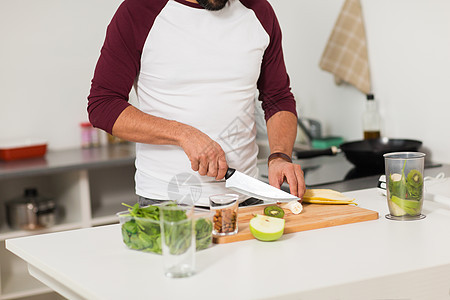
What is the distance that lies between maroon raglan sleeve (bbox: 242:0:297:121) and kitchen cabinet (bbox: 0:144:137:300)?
3.40 feet

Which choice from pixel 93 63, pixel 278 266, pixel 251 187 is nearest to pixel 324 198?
pixel 251 187

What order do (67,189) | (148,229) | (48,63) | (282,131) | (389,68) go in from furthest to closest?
(48,63) < (67,189) < (389,68) < (282,131) < (148,229)

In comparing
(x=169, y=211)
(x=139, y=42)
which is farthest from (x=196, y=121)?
(x=169, y=211)

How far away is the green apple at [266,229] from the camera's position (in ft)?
4.39

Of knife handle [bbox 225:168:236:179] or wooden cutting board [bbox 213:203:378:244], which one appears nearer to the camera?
wooden cutting board [bbox 213:203:378:244]

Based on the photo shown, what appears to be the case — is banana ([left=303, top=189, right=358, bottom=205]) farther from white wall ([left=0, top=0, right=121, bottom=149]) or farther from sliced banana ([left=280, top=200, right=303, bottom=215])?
white wall ([left=0, top=0, right=121, bottom=149])

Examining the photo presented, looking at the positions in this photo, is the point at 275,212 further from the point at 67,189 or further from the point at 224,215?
the point at 67,189

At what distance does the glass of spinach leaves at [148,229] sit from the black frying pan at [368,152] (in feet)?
3.77

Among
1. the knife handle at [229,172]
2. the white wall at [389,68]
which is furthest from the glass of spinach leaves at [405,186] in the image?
the white wall at [389,68]

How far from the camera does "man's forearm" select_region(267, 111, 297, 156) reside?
183cm

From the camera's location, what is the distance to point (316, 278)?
1.12 m

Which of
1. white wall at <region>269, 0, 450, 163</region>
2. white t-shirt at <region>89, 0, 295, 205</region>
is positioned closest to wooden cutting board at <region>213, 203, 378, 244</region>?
white t-shirt at <region>89, 0, 295, 205</region>

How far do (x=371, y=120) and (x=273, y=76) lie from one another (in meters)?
0.99

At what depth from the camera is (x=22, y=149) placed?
2.88 meters
